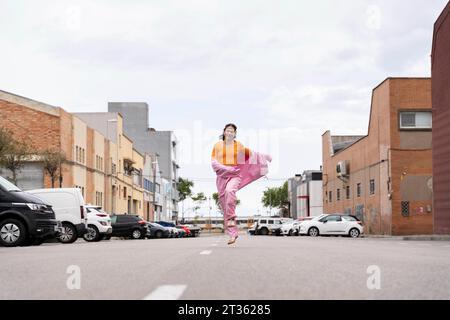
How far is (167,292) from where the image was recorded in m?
6.02

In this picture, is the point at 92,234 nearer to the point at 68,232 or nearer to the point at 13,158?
the point at 68,232

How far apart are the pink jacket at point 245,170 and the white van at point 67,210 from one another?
34.1ft

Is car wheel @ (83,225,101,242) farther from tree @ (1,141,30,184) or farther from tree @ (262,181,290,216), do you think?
tree @ (262,181,290,216)

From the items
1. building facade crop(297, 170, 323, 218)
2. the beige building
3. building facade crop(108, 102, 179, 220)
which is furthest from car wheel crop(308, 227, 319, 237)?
building facade crop(108, 102, 179, 220)

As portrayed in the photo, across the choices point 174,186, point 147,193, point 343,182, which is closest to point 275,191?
point 174,186

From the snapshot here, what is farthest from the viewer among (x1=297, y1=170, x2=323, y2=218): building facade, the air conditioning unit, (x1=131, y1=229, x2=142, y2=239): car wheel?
(x1=297, y1=170, x2=323, y2=218): building facade

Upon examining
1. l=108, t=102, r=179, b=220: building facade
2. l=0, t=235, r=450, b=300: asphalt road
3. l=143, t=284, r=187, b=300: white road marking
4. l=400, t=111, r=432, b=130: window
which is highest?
l=108, t=102, r=179, b=220: building facade

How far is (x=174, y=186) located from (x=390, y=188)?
84.8 metres

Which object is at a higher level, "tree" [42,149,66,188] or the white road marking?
"tree" [42,149,66,188]

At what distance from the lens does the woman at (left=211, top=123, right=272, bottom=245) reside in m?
15.1

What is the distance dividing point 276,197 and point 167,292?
154 meters

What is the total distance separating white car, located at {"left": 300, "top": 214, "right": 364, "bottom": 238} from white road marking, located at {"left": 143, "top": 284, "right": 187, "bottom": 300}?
34.8 meters

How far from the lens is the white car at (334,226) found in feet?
133
